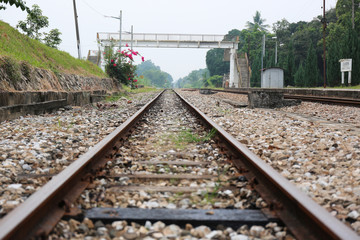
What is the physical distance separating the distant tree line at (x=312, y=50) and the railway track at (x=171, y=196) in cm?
2925

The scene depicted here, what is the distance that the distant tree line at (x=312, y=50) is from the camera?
30.0 meters

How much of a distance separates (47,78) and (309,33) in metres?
56.7

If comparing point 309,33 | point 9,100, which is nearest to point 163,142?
point 9,100

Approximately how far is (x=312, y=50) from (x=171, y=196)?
125 feet

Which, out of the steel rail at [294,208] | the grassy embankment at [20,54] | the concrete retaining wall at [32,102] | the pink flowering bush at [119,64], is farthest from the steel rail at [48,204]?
the pink flowering bush at [119,64]

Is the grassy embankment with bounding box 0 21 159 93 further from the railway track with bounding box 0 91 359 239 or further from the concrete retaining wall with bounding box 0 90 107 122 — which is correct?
the railway track with bounding box 0 91 359 239

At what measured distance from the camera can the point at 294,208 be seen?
1.89m

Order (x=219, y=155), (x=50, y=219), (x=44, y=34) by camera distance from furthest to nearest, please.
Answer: (x=44, y=34), (x=219, y=155), (x=50, y=219)

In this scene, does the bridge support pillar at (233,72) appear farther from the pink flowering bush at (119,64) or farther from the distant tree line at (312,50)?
the pink flowering bush at (119,64)

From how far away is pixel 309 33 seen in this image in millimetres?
56438

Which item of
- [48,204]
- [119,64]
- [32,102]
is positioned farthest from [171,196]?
[119,64]

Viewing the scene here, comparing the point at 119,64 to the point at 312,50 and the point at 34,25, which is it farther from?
the point at 312,50

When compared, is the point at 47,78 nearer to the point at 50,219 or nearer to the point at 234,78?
the point at 50,219

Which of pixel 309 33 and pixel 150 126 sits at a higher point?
pixel 309 33
